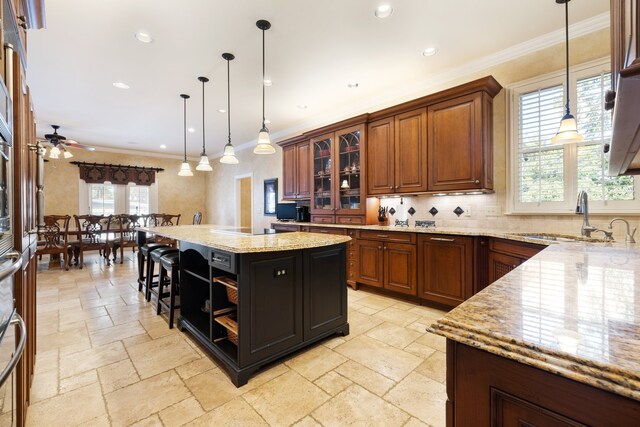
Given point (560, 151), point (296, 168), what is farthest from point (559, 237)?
point (296, 168)

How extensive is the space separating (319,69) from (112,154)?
7.07 metres

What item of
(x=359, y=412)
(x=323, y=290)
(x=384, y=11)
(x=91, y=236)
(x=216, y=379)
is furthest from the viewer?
(x=91, y=236)

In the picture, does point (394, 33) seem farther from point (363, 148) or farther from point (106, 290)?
point (106, 290)

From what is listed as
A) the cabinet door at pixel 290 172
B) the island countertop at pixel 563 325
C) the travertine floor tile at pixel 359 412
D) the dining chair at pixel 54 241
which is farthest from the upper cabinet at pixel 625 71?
the dining chair at pixel 54 241

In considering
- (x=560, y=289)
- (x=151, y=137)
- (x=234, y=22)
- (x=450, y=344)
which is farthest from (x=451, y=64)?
(x=151, y=137)

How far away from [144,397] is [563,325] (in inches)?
84.9

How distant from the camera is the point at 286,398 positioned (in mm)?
1736

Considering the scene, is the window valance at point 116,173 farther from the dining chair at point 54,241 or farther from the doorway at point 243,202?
the doorway at point 243,202

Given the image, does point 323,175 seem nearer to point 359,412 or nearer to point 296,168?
point 296,168

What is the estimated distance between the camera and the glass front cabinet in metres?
4.13

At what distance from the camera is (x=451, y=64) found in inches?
136

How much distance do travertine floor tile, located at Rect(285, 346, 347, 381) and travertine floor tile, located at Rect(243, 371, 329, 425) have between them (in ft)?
0.28

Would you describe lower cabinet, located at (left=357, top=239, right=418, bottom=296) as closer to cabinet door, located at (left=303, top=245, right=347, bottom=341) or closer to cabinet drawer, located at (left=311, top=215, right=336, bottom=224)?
cabinet drawer, located at (left=311, top=215, right=336, bottom=224)

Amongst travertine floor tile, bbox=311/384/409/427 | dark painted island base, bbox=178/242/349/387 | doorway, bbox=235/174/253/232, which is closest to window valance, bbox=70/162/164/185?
doorway, bbox=235/174/253/232
